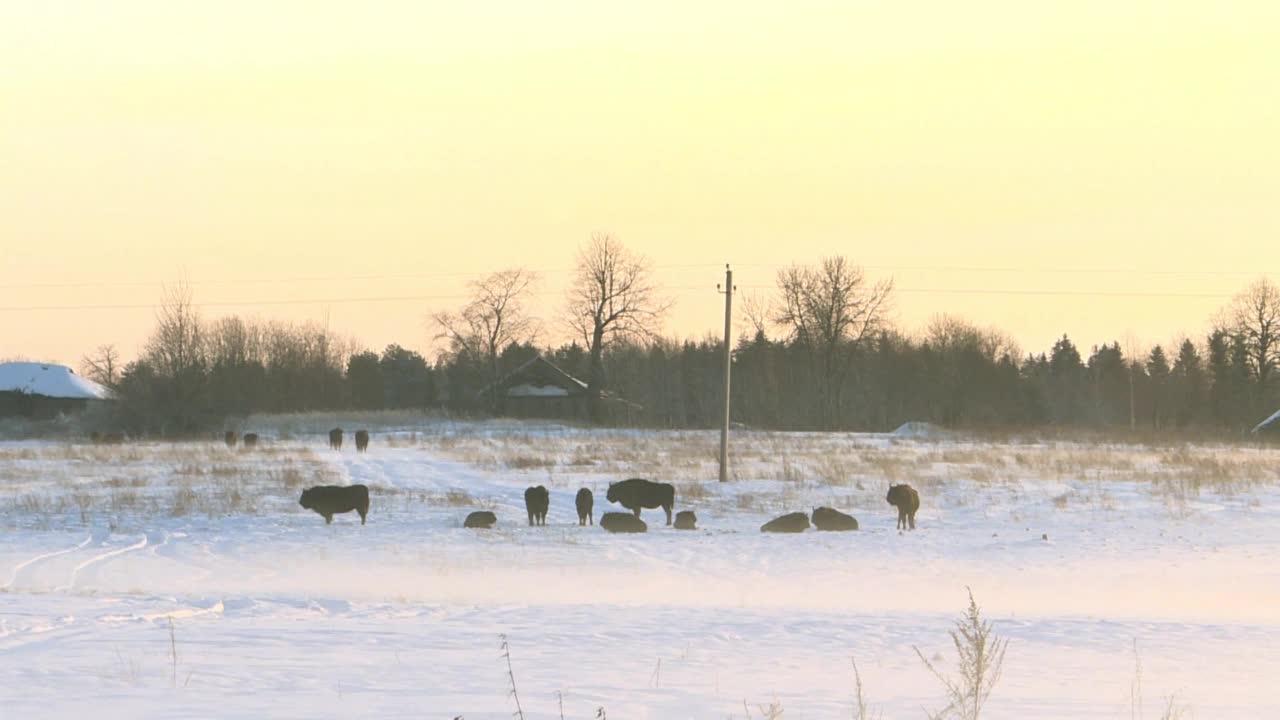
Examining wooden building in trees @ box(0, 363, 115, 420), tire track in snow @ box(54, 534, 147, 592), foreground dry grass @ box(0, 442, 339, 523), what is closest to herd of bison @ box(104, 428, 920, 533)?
foreground dry grass @ box(0, 442, 339, 523)

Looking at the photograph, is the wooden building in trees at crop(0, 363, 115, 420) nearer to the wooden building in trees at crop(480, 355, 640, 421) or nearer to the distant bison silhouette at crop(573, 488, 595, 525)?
the wooden building in trees at crop(480, 355, 640, 421)

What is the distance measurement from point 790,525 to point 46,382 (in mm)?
68401

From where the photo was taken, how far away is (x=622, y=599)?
47.2 ft

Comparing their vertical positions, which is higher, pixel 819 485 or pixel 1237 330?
pixel 1237 330

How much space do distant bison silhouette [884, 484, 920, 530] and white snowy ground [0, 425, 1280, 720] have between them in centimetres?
78

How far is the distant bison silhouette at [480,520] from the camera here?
2119 centimetres

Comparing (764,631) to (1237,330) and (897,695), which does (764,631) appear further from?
(1237,330)

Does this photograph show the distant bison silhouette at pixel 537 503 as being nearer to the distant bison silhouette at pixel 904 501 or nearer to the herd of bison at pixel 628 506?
the herd of bison at pixel 628 506

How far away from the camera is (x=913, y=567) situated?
17.6 m

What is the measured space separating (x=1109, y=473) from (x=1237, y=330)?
2360 inches

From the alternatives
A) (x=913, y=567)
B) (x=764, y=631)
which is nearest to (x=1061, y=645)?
(x=764, y=631)

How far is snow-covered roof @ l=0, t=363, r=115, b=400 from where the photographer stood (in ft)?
251

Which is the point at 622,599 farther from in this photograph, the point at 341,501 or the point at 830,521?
the point at 341,501

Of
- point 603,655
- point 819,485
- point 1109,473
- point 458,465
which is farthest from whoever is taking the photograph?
point 458,465
